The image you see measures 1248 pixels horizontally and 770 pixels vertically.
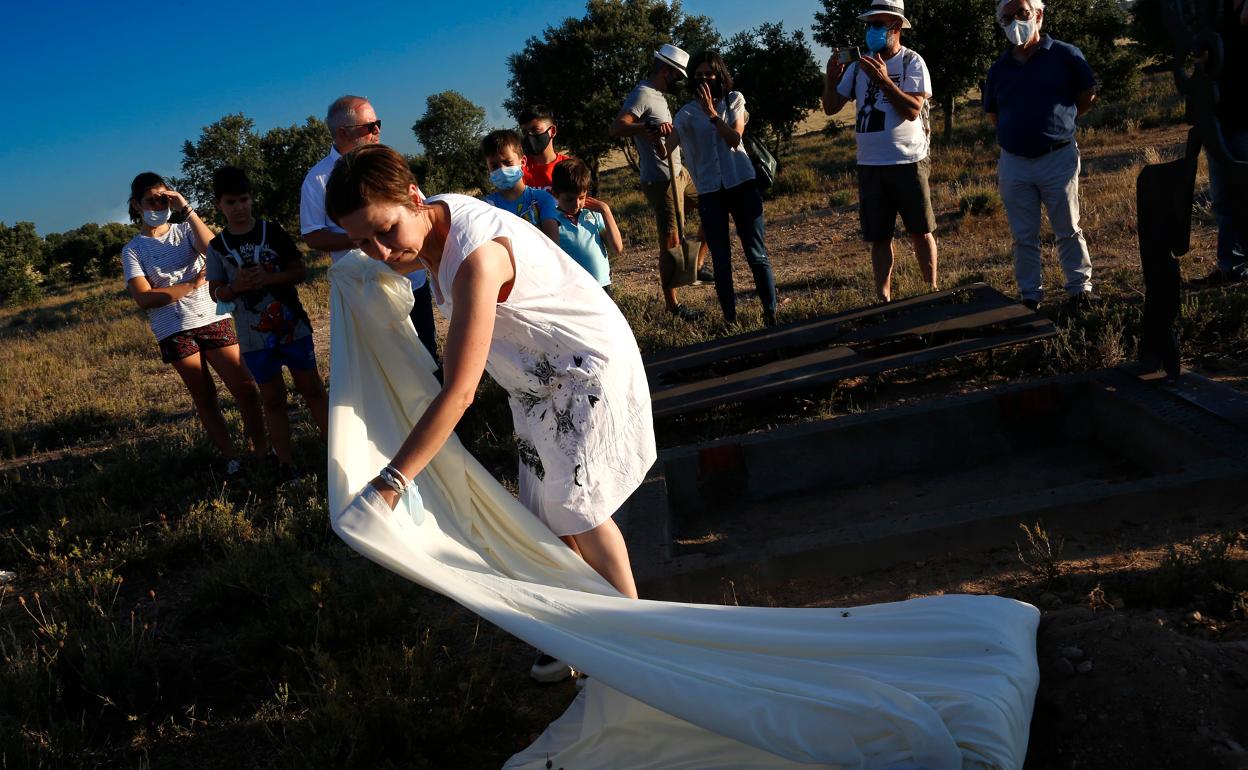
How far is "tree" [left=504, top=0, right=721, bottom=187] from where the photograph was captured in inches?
Answer: 1033

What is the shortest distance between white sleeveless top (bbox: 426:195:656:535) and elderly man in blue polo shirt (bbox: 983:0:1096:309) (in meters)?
4.39

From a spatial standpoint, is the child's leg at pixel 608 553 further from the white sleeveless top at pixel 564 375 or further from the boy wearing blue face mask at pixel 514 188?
the boy wearing blue face mask at pixel 514 188

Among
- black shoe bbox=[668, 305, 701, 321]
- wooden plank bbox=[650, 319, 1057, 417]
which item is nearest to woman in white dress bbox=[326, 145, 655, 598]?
wooden plank bbox=[650, 319, 1057, 417]

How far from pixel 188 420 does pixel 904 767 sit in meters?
8.01

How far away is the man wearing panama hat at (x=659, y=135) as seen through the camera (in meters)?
7.44

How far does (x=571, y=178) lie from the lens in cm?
573

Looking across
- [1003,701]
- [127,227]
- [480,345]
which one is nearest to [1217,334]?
[1003,701]

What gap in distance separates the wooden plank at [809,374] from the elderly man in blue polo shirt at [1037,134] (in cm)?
91

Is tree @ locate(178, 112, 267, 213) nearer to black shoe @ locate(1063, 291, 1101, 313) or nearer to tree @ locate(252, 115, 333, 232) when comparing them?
tree @ locate(252, 115, 333, 232)

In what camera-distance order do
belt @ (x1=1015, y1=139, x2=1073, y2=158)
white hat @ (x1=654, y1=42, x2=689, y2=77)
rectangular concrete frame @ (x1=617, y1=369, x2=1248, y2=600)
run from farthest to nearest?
white hat @ (x1=654, y1=42, x2=689, y2=77)
belt @ (x1=1015, y1=139, x2=1073, y2=158)
rectangular concrete frame @ (x1=617, y1=369, x2=1248, y2=600)

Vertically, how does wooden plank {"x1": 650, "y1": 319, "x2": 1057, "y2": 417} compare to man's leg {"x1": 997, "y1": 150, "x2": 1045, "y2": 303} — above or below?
below

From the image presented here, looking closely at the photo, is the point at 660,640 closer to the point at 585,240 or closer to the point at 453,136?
the point at 585,240

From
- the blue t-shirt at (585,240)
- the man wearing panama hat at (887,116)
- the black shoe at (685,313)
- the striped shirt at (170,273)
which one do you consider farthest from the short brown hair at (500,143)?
the black shoe at (685,313)

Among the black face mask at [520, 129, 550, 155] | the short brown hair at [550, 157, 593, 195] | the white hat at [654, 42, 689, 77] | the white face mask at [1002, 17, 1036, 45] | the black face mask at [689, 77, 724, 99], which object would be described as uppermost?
the white hat at [654, 42, 689, 77]
